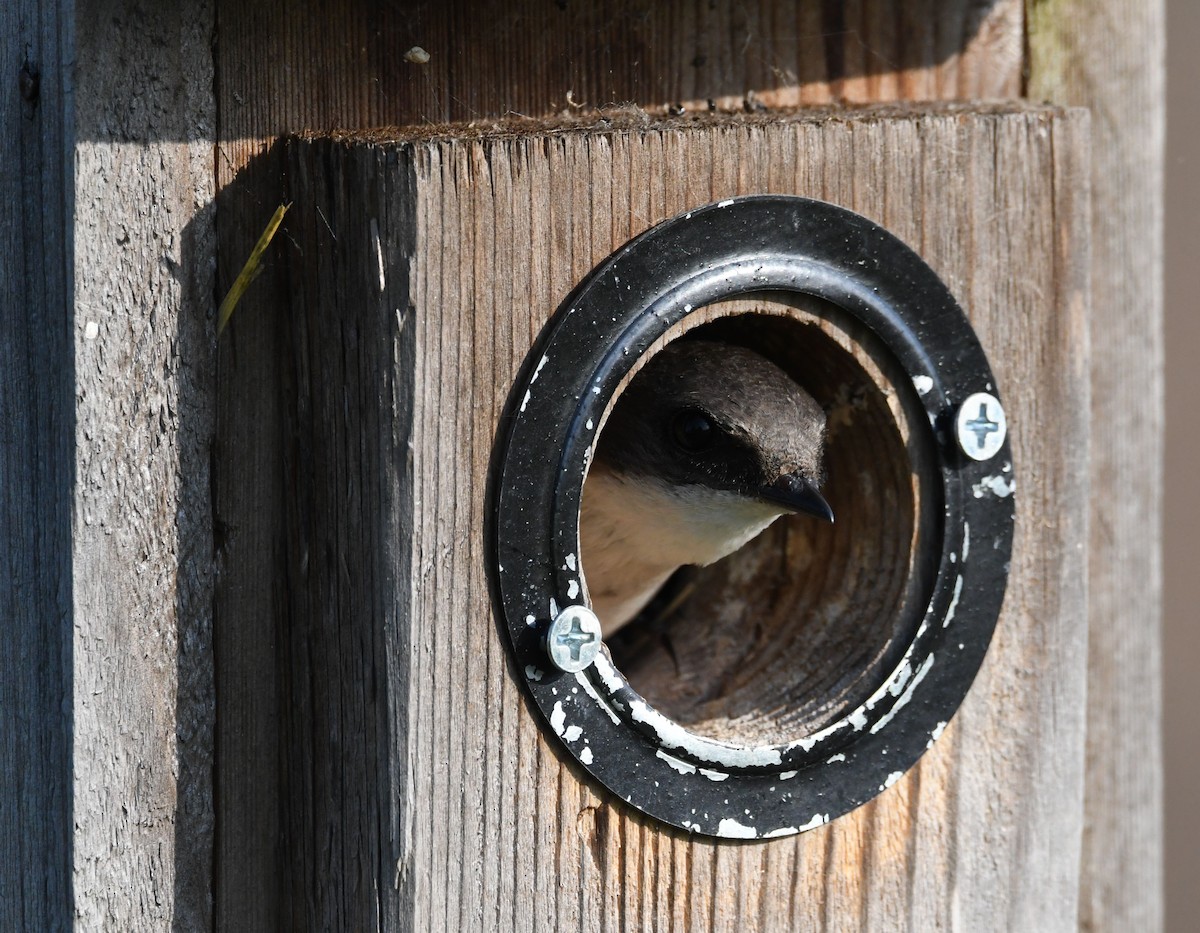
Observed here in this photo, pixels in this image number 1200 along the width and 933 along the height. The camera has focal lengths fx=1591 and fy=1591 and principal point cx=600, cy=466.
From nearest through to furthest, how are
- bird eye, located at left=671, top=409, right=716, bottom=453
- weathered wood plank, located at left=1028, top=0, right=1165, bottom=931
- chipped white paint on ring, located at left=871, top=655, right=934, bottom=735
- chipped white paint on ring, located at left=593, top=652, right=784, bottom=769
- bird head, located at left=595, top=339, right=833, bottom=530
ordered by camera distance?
chipped white paint on ring, located at left=593, top=652, right=784, bottom=769 → chipped white paint on ring, located at left=871, top=655, right=934, bottom=735 → bird head, located at left=595, top=339, right=833, bottom=530 → bird eye, located at left=671, top=409, right=716, bottom=453 → weathered wood plank, located at left=1028, top=0, right=1165, bottom=931

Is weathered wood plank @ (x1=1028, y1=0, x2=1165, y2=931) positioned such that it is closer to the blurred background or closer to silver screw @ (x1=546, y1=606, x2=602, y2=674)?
silver screw @ (x1=546, y1=606, x2=602, y2=674)

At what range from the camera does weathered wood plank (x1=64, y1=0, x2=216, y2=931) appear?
1.60m

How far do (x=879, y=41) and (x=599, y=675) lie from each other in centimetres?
94

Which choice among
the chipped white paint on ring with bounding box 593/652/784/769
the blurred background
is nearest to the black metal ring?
the chipped white paint on ring with bounding box 593/652/784/769

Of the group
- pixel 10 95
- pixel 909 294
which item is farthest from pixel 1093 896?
pixel 10 95

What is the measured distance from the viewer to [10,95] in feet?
5.59

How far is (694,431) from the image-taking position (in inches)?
82.1

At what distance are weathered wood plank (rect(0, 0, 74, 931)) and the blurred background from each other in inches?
140

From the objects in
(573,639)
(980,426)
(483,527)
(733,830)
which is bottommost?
(733,830)

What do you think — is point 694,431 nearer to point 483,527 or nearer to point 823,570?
point 823,570

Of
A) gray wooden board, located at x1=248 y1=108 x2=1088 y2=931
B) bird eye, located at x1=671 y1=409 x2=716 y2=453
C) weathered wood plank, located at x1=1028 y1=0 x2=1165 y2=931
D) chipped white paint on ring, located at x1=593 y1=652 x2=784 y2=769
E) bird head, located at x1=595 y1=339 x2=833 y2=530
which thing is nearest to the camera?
gray wooden board, located at x1=248 y1=108 x2=1088 y2=931

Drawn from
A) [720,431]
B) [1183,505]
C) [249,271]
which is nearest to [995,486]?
[720,431]

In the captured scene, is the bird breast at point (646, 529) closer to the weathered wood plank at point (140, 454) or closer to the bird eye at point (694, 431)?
the bird eye at point (694, 431)

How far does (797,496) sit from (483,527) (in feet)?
1.58
